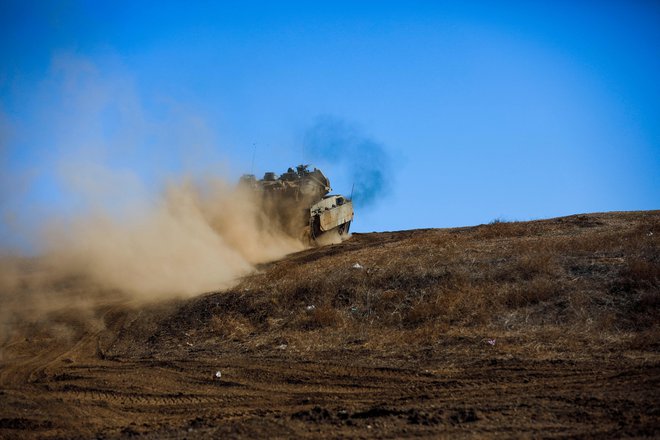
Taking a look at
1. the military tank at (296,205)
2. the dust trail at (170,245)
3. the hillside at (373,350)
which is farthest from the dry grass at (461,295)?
the military tank at (296,205)

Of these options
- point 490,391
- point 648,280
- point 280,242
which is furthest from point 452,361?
point 280,242

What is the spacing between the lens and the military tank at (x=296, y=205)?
25812 mm

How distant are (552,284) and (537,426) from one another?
6.51 m

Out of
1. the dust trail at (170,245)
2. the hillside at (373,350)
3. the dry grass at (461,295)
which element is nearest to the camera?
the hillside at (373,350)

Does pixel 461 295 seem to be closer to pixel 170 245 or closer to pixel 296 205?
pixel 170 245

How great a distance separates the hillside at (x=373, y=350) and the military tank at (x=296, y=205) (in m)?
7.27

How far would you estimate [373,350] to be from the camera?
36.9 ft

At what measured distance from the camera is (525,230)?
821 inches

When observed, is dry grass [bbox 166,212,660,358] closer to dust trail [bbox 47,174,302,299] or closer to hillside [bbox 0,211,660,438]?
hillside [bbox 0,211,660,438]

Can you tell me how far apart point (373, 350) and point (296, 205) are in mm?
15324

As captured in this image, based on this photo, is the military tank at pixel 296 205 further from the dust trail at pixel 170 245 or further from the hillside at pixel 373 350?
the hillside at pixel 373 350

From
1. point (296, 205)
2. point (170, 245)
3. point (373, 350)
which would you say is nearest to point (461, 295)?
point (373, 350)

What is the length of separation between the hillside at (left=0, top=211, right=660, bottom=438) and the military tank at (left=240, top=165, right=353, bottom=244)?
286 inches

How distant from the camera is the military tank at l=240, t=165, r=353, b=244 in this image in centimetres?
2581
